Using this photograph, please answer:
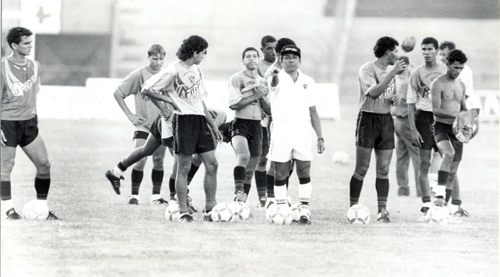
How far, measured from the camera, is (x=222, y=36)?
1526 centimetres

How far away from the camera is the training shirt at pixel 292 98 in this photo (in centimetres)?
773

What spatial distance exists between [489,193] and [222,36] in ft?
19.5

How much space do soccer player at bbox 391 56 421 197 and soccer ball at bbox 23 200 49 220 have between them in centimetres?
452

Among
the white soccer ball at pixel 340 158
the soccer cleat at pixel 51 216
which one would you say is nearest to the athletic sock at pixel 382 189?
the soccer cleat at pixel 51 216

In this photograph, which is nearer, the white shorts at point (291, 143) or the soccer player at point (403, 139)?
the white shorts at point (291, 143)

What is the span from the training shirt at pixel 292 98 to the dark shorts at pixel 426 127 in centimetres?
170

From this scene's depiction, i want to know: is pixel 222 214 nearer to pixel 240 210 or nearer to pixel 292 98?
pixel 240 210

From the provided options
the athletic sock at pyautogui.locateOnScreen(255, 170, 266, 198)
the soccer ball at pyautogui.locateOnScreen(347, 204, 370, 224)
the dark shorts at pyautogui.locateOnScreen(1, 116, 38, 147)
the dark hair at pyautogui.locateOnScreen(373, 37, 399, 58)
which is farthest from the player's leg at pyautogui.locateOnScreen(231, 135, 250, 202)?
the dark shorts at pyautogui.locateOnScreen(1, 116, 38, 147)

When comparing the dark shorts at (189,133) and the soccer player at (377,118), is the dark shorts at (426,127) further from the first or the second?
the dark shorts at (189,133)

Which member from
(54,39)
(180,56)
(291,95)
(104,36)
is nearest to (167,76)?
(180,56)

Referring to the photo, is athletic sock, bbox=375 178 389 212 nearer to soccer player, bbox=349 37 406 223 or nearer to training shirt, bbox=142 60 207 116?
soccer player, bbox=349 37 406 223

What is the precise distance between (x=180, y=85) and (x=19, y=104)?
140cm

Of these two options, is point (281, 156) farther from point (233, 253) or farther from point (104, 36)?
point (104, 36)

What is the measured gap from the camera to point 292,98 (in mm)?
7719
